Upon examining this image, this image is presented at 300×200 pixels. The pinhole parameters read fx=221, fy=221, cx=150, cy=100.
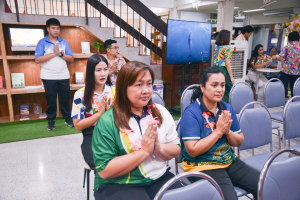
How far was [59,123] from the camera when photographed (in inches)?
156

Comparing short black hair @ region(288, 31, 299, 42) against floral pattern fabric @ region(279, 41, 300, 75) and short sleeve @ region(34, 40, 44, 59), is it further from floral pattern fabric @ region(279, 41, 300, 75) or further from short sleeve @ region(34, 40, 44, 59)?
short sleeve @ region(34, 40, 44, 59)

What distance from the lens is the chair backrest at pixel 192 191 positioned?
0.87 meters

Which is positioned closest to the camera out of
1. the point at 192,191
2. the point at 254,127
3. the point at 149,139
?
the point at 192,191

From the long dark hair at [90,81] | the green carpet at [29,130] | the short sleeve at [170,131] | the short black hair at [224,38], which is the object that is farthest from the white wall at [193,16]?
the short sleeve at [170,131]

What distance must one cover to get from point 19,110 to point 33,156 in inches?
72.3

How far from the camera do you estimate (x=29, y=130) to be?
3609 millimetres

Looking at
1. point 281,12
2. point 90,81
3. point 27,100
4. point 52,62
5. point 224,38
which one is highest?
point 281,12

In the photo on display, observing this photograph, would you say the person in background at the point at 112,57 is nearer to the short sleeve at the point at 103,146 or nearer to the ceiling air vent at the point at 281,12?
the short sleeve at the point at 103,146

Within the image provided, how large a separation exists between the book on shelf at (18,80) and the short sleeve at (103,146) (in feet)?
11.3

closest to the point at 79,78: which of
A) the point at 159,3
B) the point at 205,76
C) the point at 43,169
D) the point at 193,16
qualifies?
the point at 43,169

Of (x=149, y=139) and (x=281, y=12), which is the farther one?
(x=281, y=12)

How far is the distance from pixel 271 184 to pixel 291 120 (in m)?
1.27

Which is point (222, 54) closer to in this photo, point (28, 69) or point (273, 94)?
point (273, 94)

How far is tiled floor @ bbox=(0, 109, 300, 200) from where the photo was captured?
210 centimetres
